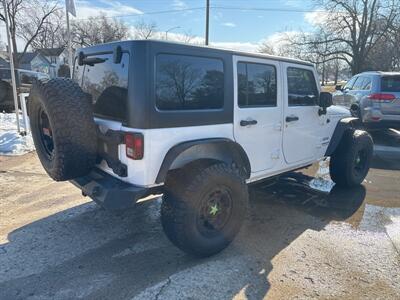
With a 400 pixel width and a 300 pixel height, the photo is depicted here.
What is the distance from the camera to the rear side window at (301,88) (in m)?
4.25

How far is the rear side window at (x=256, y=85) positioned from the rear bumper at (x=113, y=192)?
4.69 feet

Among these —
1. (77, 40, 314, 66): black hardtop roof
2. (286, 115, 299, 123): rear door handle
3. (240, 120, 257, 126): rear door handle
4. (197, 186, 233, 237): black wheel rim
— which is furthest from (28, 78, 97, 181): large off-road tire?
(286, 115, 299, 123): rear door handle

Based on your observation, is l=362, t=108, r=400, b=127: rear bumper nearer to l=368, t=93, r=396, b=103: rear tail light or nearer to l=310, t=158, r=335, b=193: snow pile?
l=368, t=93, r=396, b=103: rear tail light

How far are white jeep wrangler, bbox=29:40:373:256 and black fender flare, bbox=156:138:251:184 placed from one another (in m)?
0.01

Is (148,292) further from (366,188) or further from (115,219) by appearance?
(366,188)

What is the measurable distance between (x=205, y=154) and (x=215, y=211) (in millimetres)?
559

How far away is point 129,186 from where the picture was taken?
9.71ft

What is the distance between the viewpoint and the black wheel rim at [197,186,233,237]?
3.19 m

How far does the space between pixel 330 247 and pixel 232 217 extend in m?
1.10

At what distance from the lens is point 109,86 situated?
3.13 meters

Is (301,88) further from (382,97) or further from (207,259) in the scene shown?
(382,97)

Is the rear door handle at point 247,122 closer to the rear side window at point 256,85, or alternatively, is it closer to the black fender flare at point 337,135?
the rear side window at point 256,85

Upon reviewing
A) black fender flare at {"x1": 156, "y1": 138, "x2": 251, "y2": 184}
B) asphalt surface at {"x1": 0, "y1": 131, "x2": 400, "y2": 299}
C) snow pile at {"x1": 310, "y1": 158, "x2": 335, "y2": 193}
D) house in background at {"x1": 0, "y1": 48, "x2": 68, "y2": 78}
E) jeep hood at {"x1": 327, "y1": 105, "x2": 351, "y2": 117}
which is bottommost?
asphalt surface at {"x1": 0, "y1": 131, "x2": 400, "y2": 299}

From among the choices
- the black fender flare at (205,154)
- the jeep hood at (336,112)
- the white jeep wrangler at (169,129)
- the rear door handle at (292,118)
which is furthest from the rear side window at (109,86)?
the jeep hood at (336,112)
